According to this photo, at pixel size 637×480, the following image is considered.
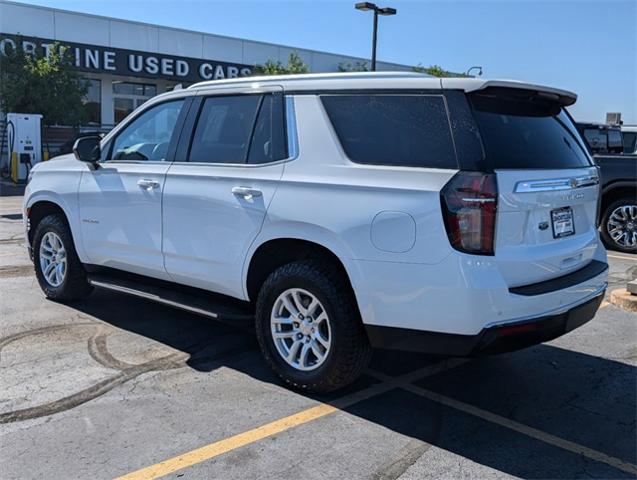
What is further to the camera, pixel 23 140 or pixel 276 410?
pixel 23 140

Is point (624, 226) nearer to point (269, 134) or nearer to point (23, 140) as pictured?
point (269, 134)

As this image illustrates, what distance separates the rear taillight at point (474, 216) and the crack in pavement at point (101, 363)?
2.21 m

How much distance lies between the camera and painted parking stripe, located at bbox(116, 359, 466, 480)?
310 cm

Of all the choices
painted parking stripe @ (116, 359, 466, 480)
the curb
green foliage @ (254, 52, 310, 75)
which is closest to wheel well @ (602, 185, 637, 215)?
the curb

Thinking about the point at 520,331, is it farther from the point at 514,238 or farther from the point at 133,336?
the point at 133,336

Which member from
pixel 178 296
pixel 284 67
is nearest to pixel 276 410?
pixel 178 296

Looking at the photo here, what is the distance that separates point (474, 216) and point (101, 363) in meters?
2.83

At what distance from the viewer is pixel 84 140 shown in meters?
5.39

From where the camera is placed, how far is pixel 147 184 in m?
4.85

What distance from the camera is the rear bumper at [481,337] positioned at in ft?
11.0

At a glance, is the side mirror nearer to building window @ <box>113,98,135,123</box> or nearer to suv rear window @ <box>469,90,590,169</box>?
suv rear window @ <box>469,90,590,169</box>

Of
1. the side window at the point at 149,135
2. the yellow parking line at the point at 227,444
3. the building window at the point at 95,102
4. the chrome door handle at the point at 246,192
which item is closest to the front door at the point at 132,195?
the side window at the point at 149,135

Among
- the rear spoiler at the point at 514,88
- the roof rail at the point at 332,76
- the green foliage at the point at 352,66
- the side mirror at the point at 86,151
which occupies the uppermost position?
the green foliage at the point at 352,66

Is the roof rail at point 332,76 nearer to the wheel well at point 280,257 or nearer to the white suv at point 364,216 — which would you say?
the white suv at point 364,216
